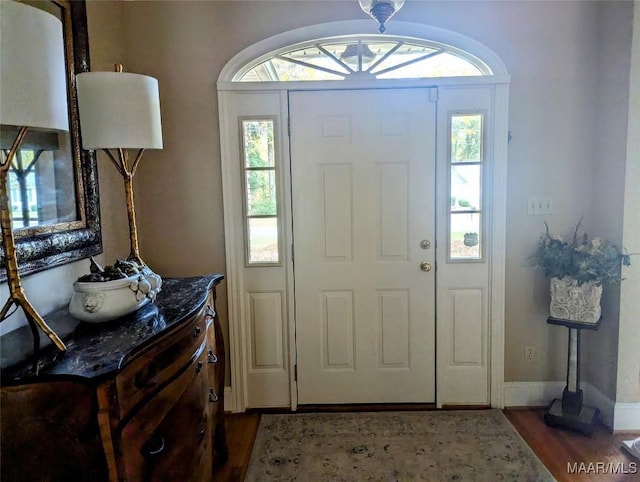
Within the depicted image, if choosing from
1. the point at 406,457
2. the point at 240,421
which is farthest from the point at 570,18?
the point at 240,421

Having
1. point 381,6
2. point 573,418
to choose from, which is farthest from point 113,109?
point 573,418

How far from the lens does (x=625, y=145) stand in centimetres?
236

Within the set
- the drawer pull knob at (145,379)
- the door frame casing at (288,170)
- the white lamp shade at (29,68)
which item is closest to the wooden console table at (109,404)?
the drawer pull knob at (145,379)

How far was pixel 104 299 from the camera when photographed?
4.58ft

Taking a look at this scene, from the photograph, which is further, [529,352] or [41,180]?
[529,352]

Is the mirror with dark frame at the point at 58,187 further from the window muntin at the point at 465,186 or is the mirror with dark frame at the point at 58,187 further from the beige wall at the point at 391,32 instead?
the window muntin at the point at 465,186

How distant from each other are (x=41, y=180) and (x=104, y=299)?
0.61 m

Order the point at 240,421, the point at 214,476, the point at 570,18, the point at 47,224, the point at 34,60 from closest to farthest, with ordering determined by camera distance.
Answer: the point at 34,60 < the point at 47,224 < the point at 214,476 < the point at 570,18 < the point at 240,421

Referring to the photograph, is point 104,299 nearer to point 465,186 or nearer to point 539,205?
point 465,186

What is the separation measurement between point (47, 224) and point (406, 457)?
2.01 meters

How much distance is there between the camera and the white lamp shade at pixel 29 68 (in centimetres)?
98

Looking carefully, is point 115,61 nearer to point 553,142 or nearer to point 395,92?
point 395,92

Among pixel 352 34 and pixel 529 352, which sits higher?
pixel 352 34

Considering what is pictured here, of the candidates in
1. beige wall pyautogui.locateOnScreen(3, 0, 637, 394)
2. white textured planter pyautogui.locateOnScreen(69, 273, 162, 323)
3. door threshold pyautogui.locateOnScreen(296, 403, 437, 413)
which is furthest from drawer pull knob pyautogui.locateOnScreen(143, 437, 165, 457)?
door threshold pyautogui.locateOnScreen(296, 403, 437, 413)
